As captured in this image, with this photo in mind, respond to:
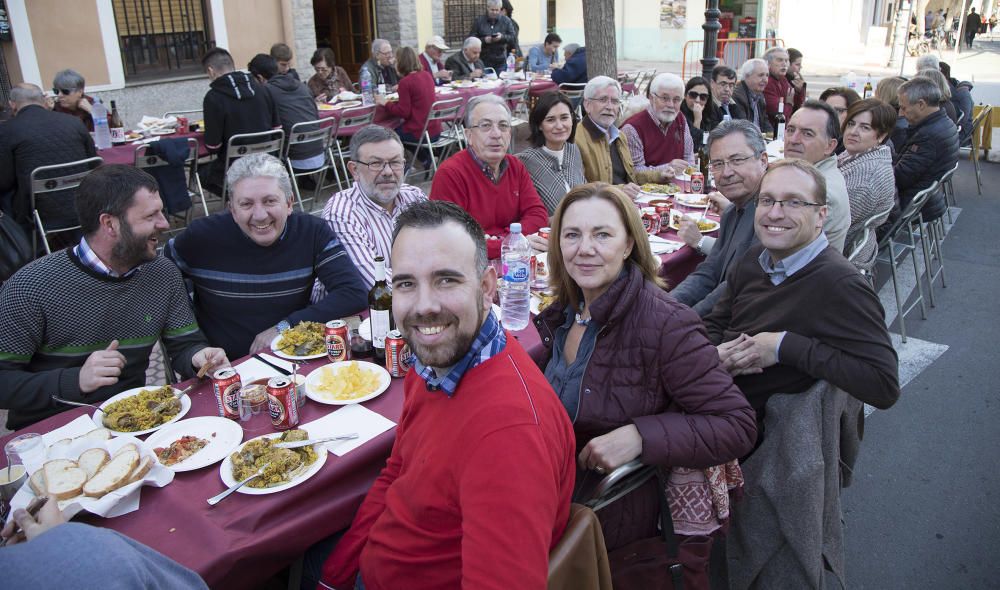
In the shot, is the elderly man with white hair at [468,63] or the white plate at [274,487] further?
the elderly man with white hair at [468,63]

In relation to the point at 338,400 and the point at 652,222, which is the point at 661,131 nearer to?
the point at 652,222

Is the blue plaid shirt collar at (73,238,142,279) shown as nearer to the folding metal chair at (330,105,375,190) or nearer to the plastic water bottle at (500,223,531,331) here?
the plastic water bottle at (500,223,531,331)

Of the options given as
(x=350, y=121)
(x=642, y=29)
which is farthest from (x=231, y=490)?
(x=642, y=29)

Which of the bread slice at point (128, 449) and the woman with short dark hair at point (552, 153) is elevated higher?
the woman with short dark hair at point (552, 153)

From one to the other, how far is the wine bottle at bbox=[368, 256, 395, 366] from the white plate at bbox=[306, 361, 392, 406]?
0.27 ft

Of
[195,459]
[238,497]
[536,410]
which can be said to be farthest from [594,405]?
[195,459]

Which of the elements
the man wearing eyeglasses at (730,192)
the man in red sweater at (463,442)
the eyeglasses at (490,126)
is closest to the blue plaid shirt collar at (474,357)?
the man in red sweater at (463,442)

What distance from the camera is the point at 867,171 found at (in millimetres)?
4293

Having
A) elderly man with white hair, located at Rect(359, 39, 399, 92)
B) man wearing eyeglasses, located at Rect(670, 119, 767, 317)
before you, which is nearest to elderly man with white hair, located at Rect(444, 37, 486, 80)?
elderly man with white hair, located at Rect(359, 39, 399, 92)

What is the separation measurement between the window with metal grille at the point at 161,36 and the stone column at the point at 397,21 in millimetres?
4173

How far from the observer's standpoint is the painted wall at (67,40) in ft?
30.1

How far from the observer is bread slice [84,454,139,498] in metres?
1.74

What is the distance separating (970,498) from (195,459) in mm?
3268

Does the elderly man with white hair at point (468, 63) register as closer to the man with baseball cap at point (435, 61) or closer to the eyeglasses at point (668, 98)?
the man with baseball cap at point (435, 61)
